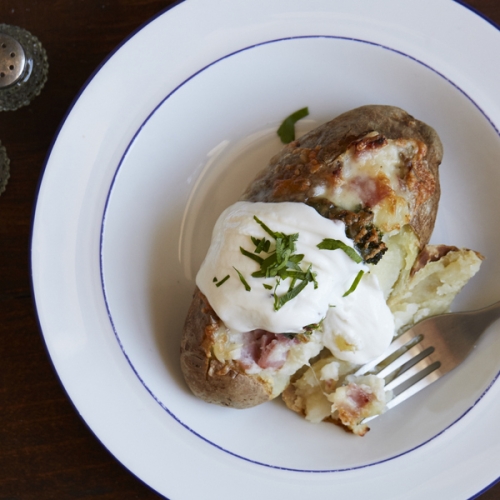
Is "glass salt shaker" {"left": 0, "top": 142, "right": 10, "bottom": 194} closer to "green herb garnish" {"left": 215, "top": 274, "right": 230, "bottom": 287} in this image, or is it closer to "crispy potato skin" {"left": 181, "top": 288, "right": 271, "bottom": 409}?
"crispy potato skin" {"left": 181, "top": 288, "right": 271, "bottom": 409}

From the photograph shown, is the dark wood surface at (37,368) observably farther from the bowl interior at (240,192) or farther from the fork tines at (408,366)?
the fork tines at (408,366)

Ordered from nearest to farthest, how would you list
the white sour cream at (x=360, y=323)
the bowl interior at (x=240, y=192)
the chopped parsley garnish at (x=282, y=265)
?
the chopped parsley garnish at (x=282, y=265), the white sour cream at (x=360, y=323), the bowl interior at (x=240, y=192)

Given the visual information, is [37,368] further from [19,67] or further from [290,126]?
[290,126]

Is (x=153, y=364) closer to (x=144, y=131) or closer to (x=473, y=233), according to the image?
(x=144, y=131)

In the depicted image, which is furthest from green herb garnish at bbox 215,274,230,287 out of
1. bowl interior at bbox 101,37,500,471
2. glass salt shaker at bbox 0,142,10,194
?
glass salt shaker at bbox 0,142,10,194

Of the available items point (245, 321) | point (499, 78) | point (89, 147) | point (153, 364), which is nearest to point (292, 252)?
point (245, 321)

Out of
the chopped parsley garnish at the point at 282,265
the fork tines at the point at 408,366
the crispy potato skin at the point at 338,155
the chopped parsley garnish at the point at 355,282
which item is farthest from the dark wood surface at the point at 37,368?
the chopped parsley garnish at the point at 355,282

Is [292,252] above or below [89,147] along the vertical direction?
below
